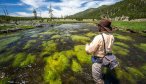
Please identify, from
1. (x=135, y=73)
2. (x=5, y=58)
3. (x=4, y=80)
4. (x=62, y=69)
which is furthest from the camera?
(x=5, y=58)

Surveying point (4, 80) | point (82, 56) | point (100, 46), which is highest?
point (100, 46)

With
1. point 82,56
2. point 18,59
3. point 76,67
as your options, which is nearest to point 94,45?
point 76,67

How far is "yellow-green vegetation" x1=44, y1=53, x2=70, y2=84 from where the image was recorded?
1028 centimetres

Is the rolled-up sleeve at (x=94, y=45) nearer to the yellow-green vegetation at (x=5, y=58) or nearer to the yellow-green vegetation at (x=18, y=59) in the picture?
the yellow-green vegetation at (x=18, y=59)

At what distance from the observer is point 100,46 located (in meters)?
7.18

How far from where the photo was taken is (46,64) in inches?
489

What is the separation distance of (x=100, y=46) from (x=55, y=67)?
17.4 feet

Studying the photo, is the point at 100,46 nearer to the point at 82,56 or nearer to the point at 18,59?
the point at 82,56

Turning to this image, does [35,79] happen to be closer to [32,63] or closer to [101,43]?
[32,63]

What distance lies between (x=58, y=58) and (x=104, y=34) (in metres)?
6.84

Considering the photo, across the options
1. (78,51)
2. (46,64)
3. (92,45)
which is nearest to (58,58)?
(46,64)

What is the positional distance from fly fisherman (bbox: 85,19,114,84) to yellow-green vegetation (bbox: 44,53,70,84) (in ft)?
11.2

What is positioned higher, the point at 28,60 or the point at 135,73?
the point at 28,60

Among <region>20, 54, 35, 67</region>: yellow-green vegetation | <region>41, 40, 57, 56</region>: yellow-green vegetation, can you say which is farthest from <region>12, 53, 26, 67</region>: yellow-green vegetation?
<region>41, 40, 57, 56</region>: yellow-green vegetation
